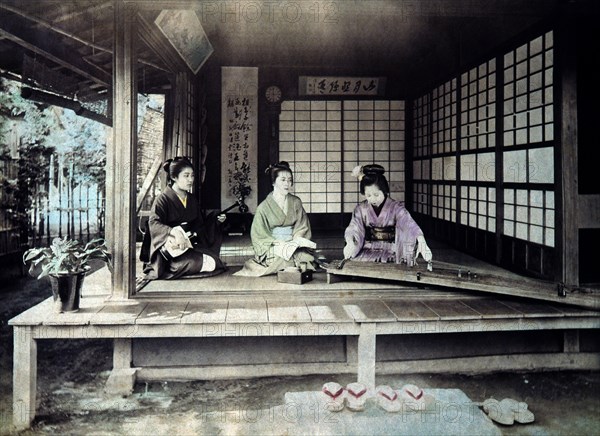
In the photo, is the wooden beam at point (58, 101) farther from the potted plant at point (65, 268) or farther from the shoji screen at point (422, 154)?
the shoji screen at point (422, 154)

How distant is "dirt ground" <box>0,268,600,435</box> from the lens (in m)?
3.45

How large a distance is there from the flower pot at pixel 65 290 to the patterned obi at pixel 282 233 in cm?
217

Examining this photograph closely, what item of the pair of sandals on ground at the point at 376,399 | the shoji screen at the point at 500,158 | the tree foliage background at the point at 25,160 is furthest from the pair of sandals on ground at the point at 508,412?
the tree foliage background at the point at 25,160

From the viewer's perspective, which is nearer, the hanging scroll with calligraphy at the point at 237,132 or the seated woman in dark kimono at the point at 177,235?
the seated woman in dark kimono at the point at 177,235

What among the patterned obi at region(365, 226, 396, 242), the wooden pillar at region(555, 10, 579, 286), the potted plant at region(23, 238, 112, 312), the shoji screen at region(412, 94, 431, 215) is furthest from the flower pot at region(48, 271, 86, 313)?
the shoji screen at region(412, 94, 431, 215)

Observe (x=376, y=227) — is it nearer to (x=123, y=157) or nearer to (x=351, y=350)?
(x=351, y=350)

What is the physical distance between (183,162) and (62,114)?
46.4 ft

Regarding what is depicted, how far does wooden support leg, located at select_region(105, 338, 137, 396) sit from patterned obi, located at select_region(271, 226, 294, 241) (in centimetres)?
198

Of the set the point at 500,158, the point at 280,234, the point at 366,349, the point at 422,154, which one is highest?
the point at 422,154

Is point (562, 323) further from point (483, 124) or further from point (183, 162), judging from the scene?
point (183, 162)

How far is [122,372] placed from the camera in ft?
13.4

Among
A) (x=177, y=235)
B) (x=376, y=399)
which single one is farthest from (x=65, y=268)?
(x=376, y=399)

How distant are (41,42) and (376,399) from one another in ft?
16.3

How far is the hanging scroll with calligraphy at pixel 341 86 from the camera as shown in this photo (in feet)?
31.0
